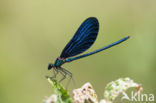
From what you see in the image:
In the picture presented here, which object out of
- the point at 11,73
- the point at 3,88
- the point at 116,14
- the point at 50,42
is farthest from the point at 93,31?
the point at 116,14

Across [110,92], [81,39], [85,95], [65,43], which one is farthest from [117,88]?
[65,43]

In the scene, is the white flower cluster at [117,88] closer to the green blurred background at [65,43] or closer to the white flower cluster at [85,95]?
the white flower cluster at [85,95]

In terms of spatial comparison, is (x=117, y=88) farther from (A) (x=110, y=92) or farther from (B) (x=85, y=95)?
(B) (x=85, y=95)

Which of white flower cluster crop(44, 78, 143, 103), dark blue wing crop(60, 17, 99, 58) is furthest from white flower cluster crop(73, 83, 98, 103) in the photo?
dark blue wing crop(60, 17, 99, 58)

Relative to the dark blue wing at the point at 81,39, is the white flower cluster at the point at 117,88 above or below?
below

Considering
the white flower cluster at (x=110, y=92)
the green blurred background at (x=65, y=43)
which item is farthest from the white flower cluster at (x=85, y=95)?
Answer: the green blurred background at (x=65, y=43)

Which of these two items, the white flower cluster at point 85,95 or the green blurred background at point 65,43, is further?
the green blurred background at point 65,43
